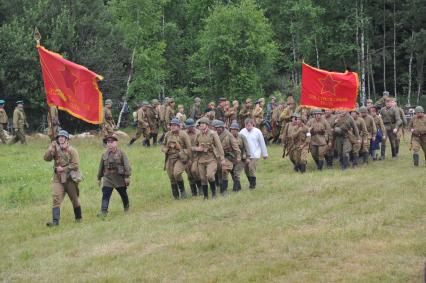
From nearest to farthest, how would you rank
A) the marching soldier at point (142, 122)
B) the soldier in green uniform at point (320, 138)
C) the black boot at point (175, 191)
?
the black boot at point (175, 191) → the soldier in green uniform at point (320, 138) → the marching soldier at point (142, 122)

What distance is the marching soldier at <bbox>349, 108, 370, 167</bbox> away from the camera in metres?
23.8

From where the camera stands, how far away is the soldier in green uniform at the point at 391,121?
86.1 feet

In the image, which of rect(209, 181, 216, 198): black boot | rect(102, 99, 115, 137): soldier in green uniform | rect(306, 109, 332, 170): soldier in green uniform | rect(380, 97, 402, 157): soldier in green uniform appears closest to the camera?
rect(209, 181, 216, 198): black boot

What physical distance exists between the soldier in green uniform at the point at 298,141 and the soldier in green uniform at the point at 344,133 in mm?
1408

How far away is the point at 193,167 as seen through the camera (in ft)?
62.2

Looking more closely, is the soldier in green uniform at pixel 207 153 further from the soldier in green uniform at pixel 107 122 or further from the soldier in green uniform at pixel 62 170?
the soldier in green uniform at pixel 107 122

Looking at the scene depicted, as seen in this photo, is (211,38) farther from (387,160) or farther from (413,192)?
(413,192)

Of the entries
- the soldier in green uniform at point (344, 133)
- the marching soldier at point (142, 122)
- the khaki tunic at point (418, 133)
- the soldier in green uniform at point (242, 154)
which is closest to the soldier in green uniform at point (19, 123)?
the marching soldier at point (142, 122)

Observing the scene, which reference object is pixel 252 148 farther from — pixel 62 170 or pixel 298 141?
pixel 62 170

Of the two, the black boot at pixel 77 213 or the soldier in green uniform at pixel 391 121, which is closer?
the black boot at pixel 77 213

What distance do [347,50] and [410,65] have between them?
13.5 ft

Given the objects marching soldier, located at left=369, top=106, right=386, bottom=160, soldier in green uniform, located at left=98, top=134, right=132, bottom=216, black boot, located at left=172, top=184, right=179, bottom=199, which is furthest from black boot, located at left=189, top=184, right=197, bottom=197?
marching soldier, located at left=369, top=106, right=386, bottom=160

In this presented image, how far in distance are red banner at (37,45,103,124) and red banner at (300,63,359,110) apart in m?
8.83

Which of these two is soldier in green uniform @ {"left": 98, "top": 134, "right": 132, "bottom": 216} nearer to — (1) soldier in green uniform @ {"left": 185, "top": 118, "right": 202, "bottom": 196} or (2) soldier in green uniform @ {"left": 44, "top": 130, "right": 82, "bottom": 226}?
(2) soldier in green uniform @ {"left": 44, "top": 130, "right": 82, "bottom": 226}
